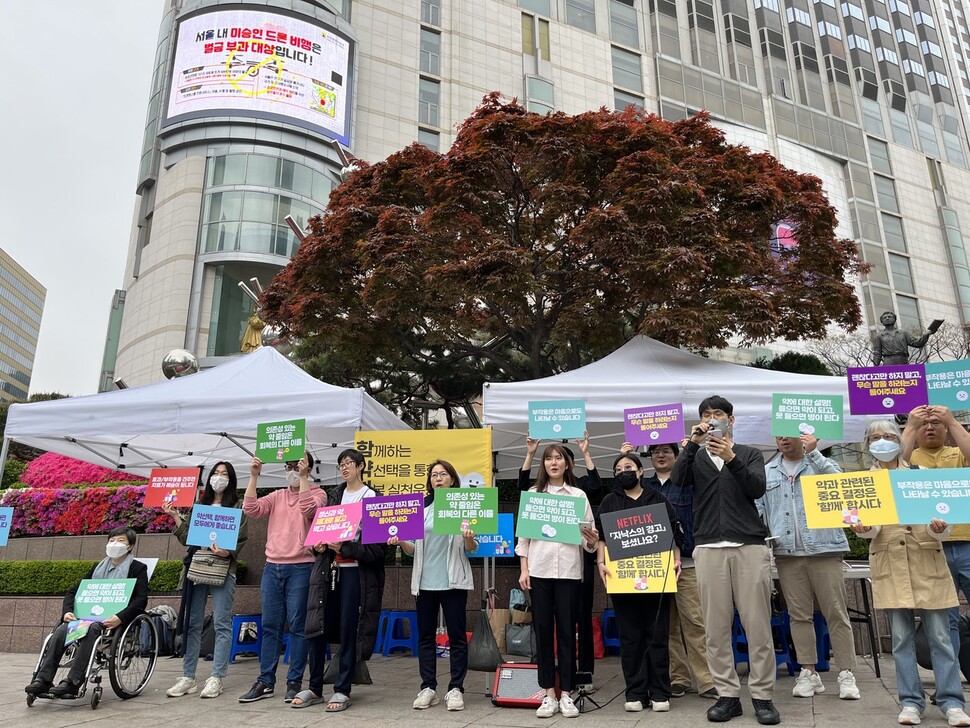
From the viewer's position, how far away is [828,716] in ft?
15.7

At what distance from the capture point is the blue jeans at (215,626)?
6.32 meters

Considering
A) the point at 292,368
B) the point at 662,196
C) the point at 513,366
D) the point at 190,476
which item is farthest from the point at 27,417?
the point at 662,196

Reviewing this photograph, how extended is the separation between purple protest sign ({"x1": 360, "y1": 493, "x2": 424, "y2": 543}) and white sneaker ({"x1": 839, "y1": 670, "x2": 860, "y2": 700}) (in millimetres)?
3390

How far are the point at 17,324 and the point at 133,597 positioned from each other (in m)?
107

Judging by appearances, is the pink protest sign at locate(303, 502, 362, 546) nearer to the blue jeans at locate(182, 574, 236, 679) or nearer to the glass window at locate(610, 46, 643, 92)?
the blue jeans at locate(182, 574, 236, 679)

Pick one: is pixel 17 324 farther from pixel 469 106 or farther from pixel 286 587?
pixel 286 587

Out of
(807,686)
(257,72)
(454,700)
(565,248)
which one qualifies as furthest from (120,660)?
(257,72)

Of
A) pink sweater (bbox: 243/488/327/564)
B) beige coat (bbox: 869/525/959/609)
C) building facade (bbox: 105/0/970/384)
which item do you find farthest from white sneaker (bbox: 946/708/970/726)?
building facade (bbox: 105/0/970/384)

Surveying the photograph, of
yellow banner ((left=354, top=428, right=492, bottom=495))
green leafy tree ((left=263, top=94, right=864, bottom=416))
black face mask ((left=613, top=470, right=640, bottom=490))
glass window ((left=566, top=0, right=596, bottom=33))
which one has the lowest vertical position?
black face mask ((left=613, top=470, right=640, bottom=490))

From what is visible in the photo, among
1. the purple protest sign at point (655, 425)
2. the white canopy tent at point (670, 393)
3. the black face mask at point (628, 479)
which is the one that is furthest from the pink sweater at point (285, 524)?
the purple protest sign at point (655, 425)

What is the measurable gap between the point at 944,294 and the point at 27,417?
4586cm

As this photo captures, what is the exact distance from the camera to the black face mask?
219 inches

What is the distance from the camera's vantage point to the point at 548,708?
16.8ft

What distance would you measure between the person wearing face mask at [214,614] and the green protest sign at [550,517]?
280 centimetres
